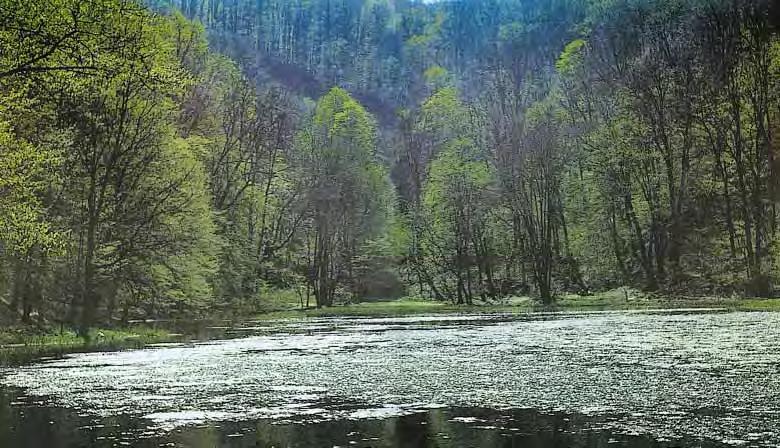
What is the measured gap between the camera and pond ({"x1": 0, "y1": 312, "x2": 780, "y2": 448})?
22.4ft

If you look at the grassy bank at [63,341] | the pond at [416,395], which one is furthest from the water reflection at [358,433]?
the grassy bank at [63,341]

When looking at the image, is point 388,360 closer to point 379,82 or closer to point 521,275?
point 521,275

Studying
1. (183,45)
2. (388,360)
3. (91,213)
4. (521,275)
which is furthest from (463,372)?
(521,275)

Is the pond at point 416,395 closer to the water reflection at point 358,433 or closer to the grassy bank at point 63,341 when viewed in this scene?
the water reflection at point 358,433

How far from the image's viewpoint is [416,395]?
939 cm

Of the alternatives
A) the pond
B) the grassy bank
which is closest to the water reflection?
the pond

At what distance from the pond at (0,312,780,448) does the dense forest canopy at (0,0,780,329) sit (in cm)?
750

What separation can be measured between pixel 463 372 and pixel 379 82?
78592 mm

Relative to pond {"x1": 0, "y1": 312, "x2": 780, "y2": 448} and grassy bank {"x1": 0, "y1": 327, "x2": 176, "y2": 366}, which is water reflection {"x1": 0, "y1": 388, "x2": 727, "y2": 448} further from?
grassy bank {"x1": 0, "y1": 327, "x2": 176, "y2": 366}

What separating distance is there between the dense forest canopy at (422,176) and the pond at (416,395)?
295 inches

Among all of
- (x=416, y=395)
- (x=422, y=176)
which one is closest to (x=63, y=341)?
(x=416, y=395)

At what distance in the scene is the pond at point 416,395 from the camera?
269 inches

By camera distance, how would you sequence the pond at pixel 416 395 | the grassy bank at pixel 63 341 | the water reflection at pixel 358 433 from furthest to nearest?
the grassy bank at pixel 63 341 → the pond at pixel 416 395 → the water reflection at pixel 358 433

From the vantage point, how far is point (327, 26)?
3733 inches
